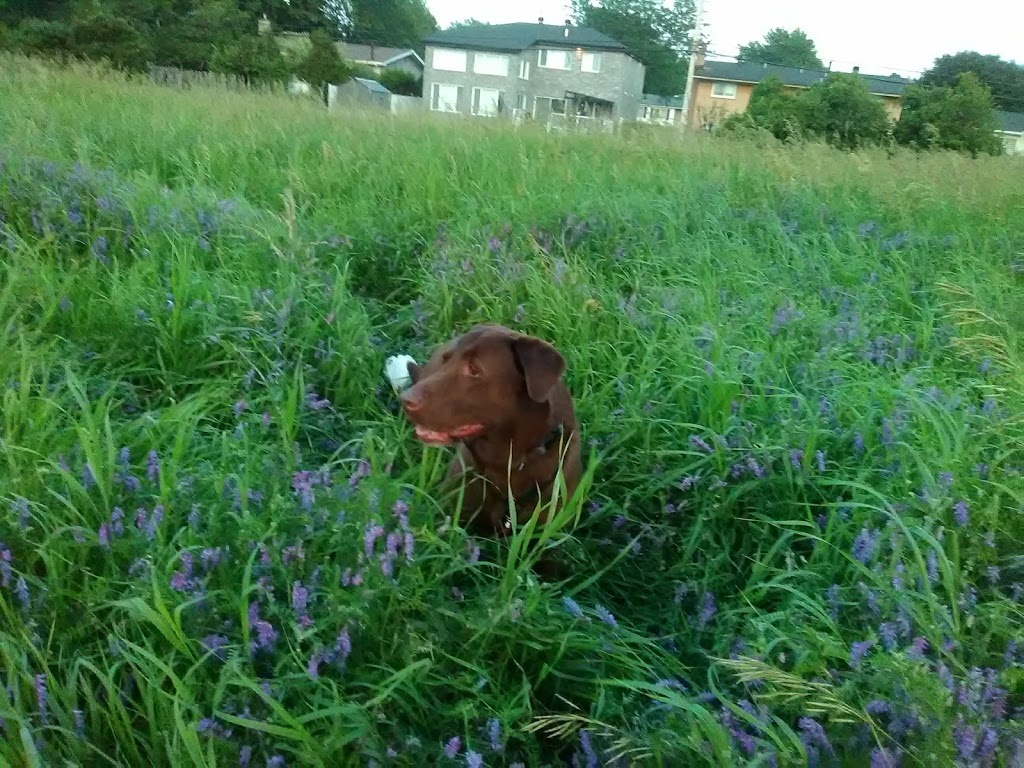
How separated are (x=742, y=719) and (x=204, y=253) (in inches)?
121

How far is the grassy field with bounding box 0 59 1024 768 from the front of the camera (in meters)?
1.36

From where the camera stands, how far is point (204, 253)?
3383 mm

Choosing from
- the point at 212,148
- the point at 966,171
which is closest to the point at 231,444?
the point at 212,148

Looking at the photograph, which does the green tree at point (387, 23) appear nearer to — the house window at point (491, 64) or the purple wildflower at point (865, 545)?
the house window at point (491, 64)

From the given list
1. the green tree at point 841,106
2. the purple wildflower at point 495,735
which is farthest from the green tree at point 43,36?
the purple wildflower at point 495,735

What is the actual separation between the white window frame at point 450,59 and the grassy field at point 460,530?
131 feet

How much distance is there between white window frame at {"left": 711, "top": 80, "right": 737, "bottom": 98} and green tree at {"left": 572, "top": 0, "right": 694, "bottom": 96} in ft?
44.7

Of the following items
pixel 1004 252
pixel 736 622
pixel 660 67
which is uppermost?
pixel 660 67

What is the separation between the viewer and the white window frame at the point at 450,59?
40.6 meters

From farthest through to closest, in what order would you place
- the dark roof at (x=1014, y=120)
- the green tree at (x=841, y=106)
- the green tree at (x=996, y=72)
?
1. the dark roof at (x=1014, y=120)
2. the green tree at (x=996, y=72)
3. the green tree at (x=841, y=106)

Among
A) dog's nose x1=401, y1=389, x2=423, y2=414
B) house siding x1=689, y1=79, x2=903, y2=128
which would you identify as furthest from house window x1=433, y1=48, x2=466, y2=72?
dog's nose x1=401, y1=389, x2=423, y2=414

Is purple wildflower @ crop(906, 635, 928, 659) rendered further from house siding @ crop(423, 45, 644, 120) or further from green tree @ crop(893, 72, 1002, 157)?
house siding @ crop(423, 45, 644, 120)

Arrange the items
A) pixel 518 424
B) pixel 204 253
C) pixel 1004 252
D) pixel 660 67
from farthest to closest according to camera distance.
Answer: pixel 660 67 → pixel 1004 252 → pixel 204 253 → pixel 518 424

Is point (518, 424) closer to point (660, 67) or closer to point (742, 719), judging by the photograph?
point (742, 719)
